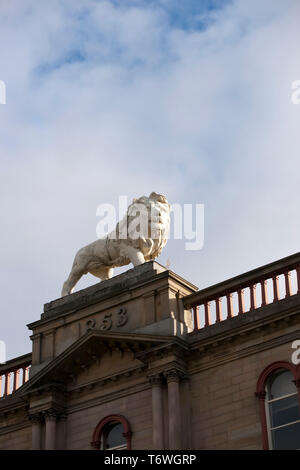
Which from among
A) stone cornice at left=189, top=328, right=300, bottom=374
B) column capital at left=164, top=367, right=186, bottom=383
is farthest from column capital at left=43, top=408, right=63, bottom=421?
stone cornice at left=189, top=328, right=300, bottom=374

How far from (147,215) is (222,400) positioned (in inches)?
288

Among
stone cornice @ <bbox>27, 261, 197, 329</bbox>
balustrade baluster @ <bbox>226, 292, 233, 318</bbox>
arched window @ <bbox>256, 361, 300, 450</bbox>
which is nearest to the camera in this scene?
arched window @ <bbox>256, 361, 300, 450</bbox>

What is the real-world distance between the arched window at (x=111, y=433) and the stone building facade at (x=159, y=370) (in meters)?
0.03

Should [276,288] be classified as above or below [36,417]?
above

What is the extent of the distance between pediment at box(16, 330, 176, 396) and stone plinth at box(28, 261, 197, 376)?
483 millimetres

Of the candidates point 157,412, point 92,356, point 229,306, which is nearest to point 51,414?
point 92,356

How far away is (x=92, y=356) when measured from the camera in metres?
37.6

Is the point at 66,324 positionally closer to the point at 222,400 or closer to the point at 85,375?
the point at 85,375

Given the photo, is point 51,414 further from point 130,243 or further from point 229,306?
point 229,306

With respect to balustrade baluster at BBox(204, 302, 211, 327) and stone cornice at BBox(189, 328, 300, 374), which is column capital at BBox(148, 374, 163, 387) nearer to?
stone cornice at BBox(189, 328, 300, 374)

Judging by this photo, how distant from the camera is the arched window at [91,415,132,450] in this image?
119ft

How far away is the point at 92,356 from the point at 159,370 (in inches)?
108
